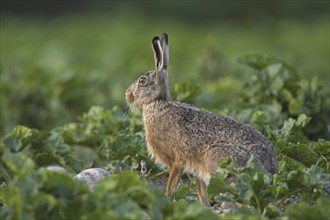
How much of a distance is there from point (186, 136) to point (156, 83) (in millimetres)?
728

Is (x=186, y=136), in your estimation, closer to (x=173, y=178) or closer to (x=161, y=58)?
(x=173, y=178)

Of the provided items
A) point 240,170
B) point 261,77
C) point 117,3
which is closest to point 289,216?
point 240,170

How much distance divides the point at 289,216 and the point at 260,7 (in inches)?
899

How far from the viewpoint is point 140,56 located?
68.9 feet

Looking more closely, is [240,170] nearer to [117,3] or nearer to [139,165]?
[139,165]

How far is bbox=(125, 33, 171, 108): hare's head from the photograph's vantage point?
855cm

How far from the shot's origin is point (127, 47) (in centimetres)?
2278

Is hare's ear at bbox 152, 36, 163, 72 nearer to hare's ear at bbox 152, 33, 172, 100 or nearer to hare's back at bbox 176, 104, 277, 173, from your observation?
hare's ear at bbox 152, 33, 172, 100

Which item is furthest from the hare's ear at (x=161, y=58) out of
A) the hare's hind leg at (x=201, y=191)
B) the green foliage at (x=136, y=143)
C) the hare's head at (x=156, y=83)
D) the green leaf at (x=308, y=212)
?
the green leaf at (x=308, y=212)

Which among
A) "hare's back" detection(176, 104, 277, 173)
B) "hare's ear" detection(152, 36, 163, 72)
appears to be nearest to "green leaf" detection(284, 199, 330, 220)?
"hare's back" detection(176, 104, 277, 173)

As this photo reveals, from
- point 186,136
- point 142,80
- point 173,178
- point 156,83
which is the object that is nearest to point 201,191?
point 173,178

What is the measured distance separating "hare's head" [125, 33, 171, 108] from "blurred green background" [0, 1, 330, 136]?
1.79m

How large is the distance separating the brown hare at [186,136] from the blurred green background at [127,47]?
1.90 m

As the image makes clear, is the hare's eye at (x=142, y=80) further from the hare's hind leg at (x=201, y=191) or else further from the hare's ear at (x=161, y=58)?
the hare's hind leg at (x=201, y=191)
